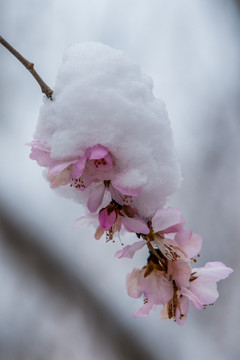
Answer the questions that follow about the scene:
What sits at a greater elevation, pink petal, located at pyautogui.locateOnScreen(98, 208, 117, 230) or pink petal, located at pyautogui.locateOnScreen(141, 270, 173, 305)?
pink petal, located at pyautogui.locateOnScreen(98, 208, 117, 230)

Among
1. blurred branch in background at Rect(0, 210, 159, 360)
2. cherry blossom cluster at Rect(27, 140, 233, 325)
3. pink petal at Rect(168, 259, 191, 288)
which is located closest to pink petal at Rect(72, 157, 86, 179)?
cherry blossom cluster at Rect(27, 140, 233, 325)

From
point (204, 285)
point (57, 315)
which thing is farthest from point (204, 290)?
point (57, 315)

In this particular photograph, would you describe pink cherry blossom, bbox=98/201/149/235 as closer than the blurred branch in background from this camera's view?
Yes

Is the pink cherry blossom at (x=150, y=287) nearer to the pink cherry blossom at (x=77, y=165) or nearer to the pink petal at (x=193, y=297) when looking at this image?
the pink petal at (x=193, y=297)

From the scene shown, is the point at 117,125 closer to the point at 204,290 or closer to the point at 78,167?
the point at 78,167

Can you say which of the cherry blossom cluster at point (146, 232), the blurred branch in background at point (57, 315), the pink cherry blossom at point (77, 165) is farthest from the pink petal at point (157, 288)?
the blurred branch in background at point (57, 315)

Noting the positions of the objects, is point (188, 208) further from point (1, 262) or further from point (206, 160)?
point (1, 262)

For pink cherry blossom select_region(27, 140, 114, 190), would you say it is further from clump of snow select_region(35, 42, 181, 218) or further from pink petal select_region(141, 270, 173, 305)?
pink petal select_region(141, 270, 173, 305)
